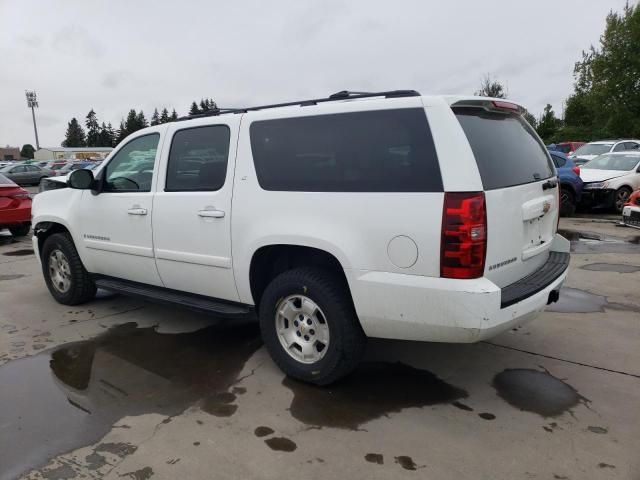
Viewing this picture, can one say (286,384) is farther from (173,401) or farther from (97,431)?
(97,431)

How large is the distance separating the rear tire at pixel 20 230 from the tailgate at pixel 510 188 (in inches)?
410

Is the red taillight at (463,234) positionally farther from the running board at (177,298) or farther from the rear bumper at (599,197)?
the rear bumper at (599,197)

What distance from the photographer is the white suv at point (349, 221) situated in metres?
2.95

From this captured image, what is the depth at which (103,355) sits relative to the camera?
4.28 meters

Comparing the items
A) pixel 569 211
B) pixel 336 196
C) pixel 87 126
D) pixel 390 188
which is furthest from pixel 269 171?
pixel 87 126

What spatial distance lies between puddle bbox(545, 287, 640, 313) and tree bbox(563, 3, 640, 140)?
34.7m

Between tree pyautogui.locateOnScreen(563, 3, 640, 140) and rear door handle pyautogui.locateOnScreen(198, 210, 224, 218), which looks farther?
tree pyautogui.locateOnScreen(563, 3, 640, 140)

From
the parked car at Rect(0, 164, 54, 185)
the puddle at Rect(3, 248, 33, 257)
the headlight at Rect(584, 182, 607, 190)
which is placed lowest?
the puddle at Rect(3, 248, 33, 257)

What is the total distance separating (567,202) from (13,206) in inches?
485

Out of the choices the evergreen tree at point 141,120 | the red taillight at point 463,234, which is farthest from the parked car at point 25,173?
the evergreen tree at point 141,120

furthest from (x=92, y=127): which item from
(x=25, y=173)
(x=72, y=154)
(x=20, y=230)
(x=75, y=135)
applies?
(x=20, y=230)

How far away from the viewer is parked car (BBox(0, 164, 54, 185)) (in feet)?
100

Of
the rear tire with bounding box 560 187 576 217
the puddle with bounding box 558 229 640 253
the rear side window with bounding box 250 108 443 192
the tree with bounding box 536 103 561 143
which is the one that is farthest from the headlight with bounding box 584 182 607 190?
the tree with bounding box 536 103 561 143

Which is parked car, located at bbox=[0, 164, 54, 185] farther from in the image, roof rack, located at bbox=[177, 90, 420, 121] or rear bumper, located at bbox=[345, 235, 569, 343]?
rear bumper, located at bbox=[345, 235, 569, 343]
